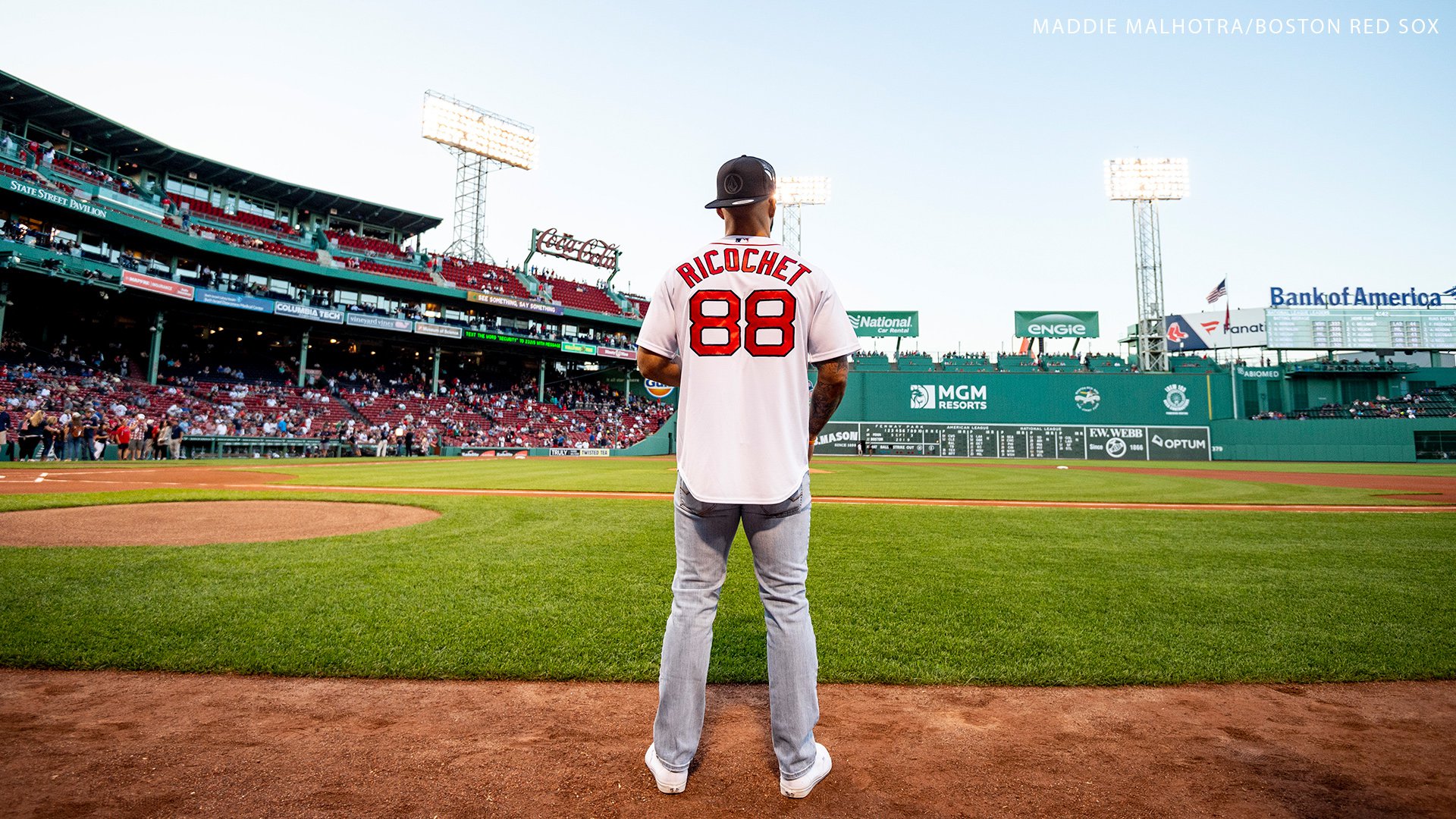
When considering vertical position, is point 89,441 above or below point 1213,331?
below

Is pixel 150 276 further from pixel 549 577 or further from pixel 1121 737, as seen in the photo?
pixel 1121 737

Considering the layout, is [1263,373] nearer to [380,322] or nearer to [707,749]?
[380,322]

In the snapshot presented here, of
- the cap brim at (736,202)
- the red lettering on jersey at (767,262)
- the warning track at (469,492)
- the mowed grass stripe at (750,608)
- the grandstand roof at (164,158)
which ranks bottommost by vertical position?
the mowed grass stripe at (750,608)

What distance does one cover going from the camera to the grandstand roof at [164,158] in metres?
28.6

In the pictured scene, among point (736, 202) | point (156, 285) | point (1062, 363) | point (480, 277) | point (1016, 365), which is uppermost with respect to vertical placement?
point (480, 277)

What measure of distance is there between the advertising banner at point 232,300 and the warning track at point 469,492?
1803 cm

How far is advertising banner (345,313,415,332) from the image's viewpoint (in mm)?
32969

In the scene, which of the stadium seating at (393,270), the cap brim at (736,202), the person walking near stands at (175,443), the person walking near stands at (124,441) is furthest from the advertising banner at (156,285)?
the cap brim at (736,202)

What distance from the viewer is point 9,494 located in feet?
29.6

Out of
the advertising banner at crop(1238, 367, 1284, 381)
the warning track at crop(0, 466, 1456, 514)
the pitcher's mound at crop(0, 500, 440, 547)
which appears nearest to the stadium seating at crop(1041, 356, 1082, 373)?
the advertising banner at crop(1238, 367, 1284, 381)

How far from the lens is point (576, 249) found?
50.2 m

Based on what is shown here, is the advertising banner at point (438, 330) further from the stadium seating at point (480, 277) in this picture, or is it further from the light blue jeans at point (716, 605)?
the light blue jeans at point (716, 605)

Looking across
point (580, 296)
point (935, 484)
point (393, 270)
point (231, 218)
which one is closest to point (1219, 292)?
point (935, 484)

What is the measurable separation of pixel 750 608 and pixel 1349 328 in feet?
185
